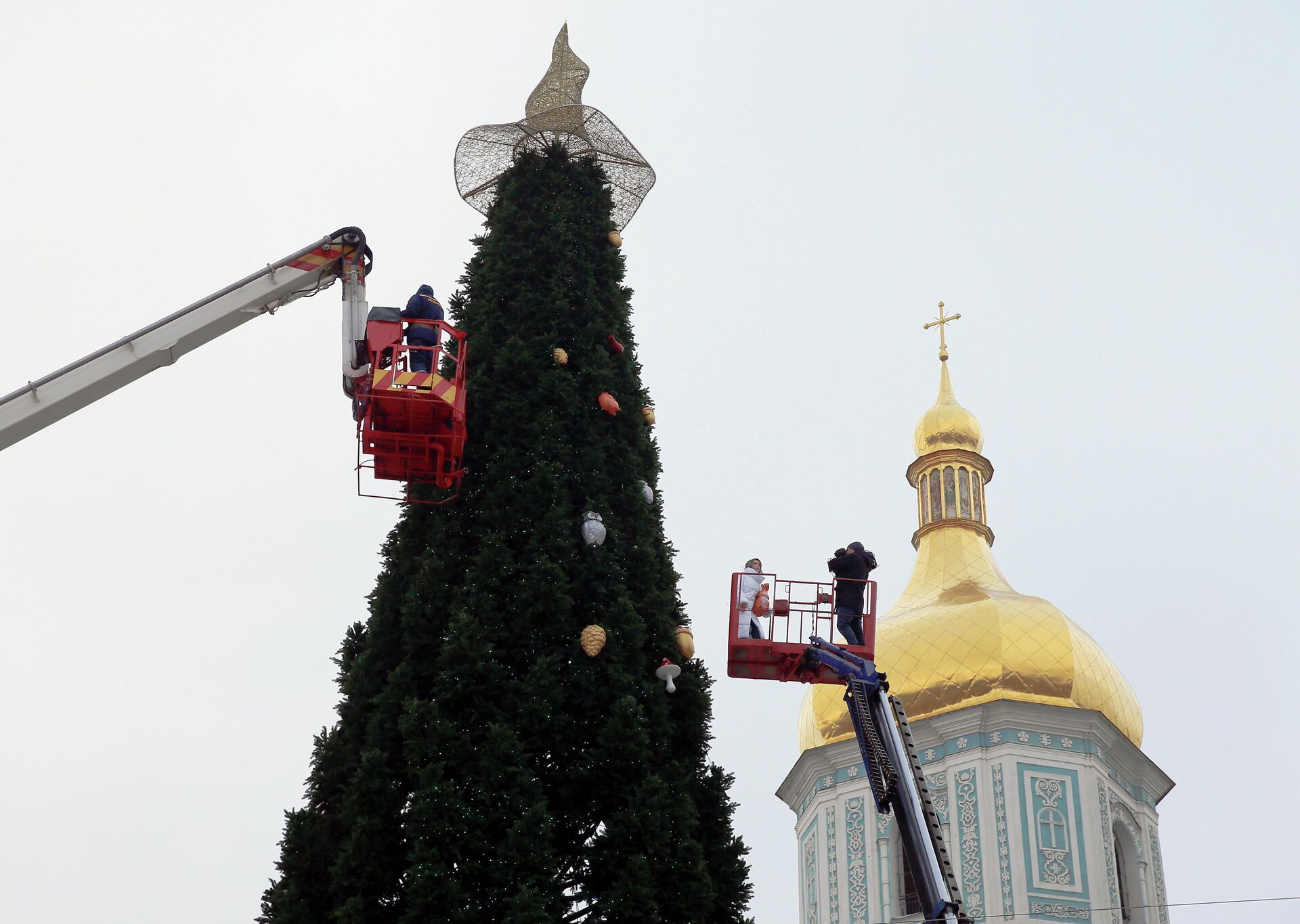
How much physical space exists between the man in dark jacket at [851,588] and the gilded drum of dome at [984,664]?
17.9 metres

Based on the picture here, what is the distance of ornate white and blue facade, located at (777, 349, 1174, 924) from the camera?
114ft

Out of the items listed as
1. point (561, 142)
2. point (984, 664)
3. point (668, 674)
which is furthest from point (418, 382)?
point (984, 664)

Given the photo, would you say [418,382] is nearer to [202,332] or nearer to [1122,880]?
[202,332]

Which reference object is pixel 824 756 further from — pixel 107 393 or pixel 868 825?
pixel 107 393

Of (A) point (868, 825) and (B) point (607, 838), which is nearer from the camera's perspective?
(B) point (607, 838)

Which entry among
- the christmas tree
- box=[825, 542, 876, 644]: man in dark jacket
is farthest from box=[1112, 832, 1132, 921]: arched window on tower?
the christmas tree

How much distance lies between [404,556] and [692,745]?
9.21 feet

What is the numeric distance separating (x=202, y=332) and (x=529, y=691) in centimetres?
436

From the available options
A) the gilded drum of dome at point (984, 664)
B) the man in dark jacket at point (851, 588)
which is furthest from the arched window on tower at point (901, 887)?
the man in dark jacket at point (851, 588)

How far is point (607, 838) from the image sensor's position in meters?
14.5

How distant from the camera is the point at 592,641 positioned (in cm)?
1520

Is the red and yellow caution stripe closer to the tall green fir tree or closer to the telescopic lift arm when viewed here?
the tall green fir tree

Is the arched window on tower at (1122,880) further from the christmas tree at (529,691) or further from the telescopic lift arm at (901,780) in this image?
the christmas tree at (529,691)

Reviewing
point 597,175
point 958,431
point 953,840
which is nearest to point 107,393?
point 597,175
